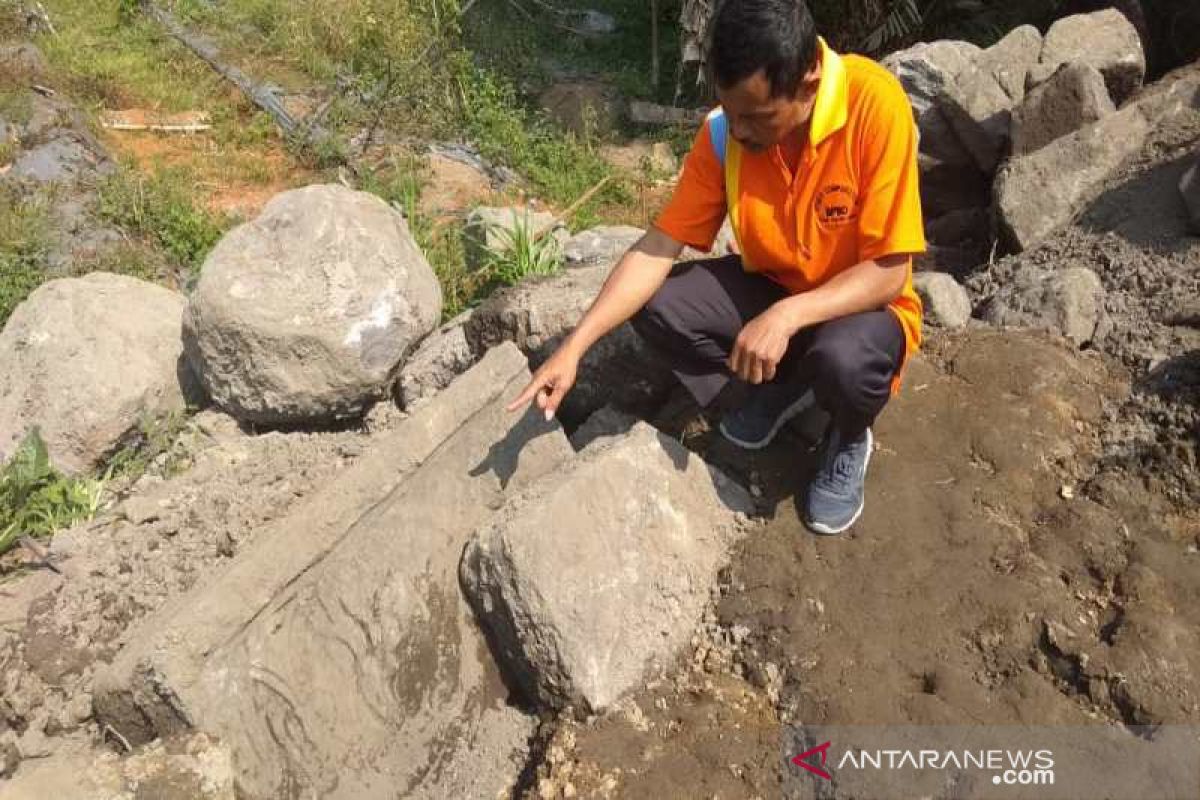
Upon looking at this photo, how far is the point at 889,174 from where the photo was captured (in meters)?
2.28

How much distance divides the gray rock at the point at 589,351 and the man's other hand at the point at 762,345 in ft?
2.89

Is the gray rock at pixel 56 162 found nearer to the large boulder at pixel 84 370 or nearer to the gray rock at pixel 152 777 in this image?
the large boulder at pixel 84 370

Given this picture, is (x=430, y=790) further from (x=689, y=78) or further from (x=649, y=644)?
(x=689, y=78)

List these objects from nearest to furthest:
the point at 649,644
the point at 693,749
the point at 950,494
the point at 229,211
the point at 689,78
Answer: the point at 693,749
the point at 649,644
the point at 950,494
the point at 229,211
the point at 689,78

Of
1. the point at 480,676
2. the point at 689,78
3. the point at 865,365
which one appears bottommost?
the point at 689,78

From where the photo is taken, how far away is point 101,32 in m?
7.39

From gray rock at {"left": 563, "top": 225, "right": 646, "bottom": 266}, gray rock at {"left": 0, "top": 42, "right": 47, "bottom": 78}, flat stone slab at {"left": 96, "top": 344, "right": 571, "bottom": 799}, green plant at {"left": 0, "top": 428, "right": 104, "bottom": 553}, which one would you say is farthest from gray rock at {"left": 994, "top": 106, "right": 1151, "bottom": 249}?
gray rock at {"left": 0, "top": 42, "right": 47, "bottom": 78}

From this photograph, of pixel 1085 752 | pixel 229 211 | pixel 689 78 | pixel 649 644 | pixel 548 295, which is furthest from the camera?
pixel 689 78

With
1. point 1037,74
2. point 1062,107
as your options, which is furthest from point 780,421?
point 1037,74

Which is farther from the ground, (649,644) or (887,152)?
(887,152)

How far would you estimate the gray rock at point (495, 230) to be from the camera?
4.35 m

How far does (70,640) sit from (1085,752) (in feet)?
9.07

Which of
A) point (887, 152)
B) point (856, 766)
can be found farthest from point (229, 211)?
point (856, 766)

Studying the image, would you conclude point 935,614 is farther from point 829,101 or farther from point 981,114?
point 981,114
